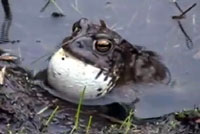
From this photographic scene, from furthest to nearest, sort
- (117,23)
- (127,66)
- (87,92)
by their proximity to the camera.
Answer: (117,23) < (127,66) < (87,92)

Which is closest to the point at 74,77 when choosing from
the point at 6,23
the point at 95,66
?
the point at 95,66

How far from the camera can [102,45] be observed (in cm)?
531

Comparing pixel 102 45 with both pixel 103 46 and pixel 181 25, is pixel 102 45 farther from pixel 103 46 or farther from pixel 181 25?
pixel 181 25

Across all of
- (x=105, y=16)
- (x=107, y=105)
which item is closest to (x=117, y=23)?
A: (x=105, y=16)

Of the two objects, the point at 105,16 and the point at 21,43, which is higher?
the point at 105,16

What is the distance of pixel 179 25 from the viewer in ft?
20.4

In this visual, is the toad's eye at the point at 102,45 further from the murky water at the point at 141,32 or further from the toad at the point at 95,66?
the murky water at the point at 141,32

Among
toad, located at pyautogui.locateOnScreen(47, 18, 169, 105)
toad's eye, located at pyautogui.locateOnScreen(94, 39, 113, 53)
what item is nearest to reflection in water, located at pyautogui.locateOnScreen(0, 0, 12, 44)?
toad, located at pyautogui.locateOnScreen(47, 18, 169, 105)

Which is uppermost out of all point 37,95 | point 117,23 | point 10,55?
point 117,23

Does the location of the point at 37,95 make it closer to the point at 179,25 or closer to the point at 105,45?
the point at 105,45

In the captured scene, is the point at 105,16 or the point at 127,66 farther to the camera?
the point at 105,16

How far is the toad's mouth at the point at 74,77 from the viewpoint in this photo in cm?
514

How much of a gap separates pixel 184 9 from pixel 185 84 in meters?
0.85

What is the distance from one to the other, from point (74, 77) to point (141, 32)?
1.15 m
